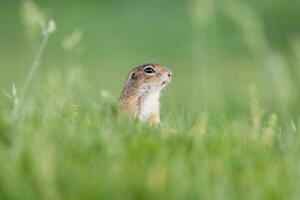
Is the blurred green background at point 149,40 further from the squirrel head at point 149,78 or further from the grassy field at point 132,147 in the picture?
the grassy field at point 132,147

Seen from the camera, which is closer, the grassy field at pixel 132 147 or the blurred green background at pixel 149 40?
the grassy field at pixel 132 147

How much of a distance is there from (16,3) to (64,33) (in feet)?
8.28

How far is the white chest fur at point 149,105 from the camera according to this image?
6.72 metres

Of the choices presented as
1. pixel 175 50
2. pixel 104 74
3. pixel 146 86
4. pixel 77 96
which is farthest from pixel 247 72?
pixel 175 50

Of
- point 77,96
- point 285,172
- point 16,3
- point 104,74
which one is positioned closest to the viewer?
point 285,172

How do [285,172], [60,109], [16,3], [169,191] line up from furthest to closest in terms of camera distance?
[16,3]
[60,109]
[285,172]
[169,191]

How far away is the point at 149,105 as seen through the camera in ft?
22.5

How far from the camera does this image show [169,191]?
3.68 metres

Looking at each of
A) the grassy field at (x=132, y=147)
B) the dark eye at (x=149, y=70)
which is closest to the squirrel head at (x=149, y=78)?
the dark eye at (x=149, y=70)

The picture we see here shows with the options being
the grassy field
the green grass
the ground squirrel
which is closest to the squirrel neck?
the ground squirrel

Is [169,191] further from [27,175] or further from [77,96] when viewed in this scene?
[77,96]

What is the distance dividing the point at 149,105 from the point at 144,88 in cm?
38

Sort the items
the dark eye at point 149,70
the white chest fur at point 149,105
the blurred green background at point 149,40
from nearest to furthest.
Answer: the white chest fur at point 149,105
the dark eye at point 149,70
the blurred green background at point 149,40

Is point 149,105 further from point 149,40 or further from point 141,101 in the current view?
point 149,40
